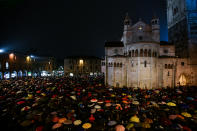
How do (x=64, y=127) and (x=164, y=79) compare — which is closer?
(x=64, y=127)

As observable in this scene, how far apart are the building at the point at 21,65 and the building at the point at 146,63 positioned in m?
44.3

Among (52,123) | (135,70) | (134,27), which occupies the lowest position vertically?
(52,123)

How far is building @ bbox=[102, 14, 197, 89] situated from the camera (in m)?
26.9

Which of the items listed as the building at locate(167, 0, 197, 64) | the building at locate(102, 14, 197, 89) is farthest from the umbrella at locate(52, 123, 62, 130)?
the building at locate(167, 0, 197, 64)

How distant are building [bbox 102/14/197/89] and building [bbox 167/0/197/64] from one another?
3919 mm

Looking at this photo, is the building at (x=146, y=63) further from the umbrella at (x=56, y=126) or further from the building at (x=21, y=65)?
the building at (x=21, y=65)

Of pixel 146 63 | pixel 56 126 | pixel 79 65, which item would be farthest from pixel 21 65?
pixel 146 63

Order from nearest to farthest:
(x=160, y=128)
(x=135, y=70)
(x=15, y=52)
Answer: (x=160, y=128) < (x=135, y=70) < (x=15, y=52)

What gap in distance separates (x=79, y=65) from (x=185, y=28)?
56.1m

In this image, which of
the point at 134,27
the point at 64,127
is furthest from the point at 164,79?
the point at 64,127

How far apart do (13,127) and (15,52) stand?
50.0 metres

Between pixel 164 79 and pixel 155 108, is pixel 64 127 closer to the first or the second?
pixel 155 108

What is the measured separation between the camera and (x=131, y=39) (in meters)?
29.1

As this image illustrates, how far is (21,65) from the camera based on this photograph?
164 ft
